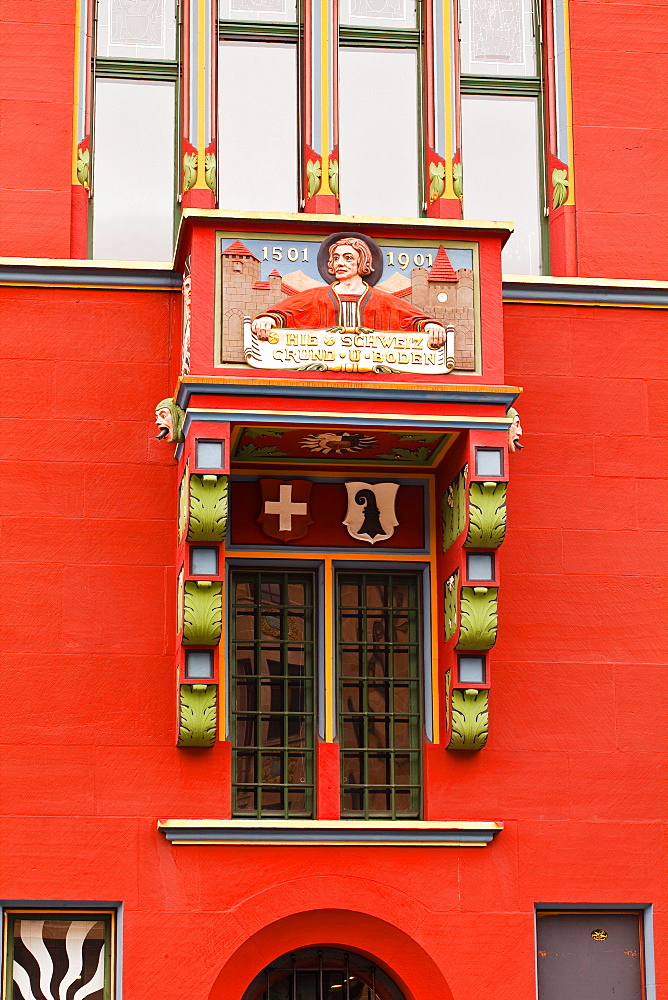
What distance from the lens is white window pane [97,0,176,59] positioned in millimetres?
16016

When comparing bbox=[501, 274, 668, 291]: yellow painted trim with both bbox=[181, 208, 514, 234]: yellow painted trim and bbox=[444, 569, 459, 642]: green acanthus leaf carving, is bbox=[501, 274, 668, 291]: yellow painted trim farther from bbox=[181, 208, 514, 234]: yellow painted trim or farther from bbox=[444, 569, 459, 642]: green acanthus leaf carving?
bbox=[444, 569, 459, 642]: green acanthus leaf carving

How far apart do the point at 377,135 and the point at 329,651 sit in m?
4.09

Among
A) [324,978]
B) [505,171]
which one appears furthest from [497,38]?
[324,978]

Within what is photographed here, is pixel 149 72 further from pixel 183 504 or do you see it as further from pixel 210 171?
pixel 183 504

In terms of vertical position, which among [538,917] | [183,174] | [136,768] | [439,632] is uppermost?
[183,174]

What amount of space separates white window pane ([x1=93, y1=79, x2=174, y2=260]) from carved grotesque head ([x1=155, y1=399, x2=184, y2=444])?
4.74ft

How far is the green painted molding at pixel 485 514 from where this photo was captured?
14.4m

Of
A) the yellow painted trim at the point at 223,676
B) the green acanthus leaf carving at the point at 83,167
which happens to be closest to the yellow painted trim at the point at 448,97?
the green acanthus leaf carving at the point at 83,167

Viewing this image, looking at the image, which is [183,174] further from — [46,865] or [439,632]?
[46,865]

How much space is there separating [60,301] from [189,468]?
1903 mm

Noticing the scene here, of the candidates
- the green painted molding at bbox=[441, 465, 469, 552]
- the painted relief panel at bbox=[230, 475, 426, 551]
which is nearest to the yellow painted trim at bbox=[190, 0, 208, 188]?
the painted relief panel at bbox=[230, 475, 426, 551]

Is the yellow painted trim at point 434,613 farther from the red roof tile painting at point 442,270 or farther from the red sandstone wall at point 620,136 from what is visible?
the red sandstone wall at point 620,136

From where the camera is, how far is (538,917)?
14.7 metres

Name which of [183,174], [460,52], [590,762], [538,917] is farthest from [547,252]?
[538,917]
